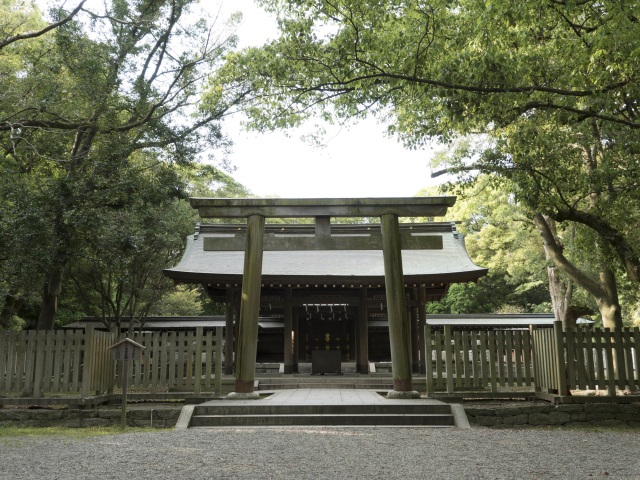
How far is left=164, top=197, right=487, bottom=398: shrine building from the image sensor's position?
9289 millimetres

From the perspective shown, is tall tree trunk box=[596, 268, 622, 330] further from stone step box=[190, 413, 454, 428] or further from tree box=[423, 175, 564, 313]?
stone step box=[190, 413, 454, 428]

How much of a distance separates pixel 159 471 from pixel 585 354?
23.4 feet

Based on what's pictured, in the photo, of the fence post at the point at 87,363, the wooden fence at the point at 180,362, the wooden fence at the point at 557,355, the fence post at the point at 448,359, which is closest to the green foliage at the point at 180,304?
the wooden fence at the point at 180,362

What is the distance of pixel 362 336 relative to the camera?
1501 centimetres

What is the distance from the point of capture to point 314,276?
46.7 ft

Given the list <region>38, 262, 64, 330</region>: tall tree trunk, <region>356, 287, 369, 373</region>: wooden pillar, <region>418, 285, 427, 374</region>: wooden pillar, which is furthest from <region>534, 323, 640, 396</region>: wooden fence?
Answer: <region>38, 262, 64, 330</region>: tall tree trunk

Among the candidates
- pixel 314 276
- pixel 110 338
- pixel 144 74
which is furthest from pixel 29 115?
pixel 314 276

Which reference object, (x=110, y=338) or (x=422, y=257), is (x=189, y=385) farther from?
(x=422, y=257)

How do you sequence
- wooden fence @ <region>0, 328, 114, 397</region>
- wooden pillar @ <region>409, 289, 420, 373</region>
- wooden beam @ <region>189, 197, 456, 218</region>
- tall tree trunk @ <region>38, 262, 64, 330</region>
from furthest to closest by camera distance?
wooden pillar @ <region>409, 289, 420, 373</region>
tall tree trunk @ <region>38, 262, 64, 330</region>
wooden beam @ <region>189, 197, 456, 218</region>
wooden fence @ <region>0, 328, 114, 397</region>

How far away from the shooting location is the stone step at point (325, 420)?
7.74 metres

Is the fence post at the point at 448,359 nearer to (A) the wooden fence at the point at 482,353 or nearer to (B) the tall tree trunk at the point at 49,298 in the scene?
(A) the wooden fence at the point at 482,353

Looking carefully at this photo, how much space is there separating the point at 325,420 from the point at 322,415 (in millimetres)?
97

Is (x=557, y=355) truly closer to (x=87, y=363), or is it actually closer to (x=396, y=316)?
(x=396, y=316)

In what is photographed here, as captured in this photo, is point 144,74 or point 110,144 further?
point 144,74
